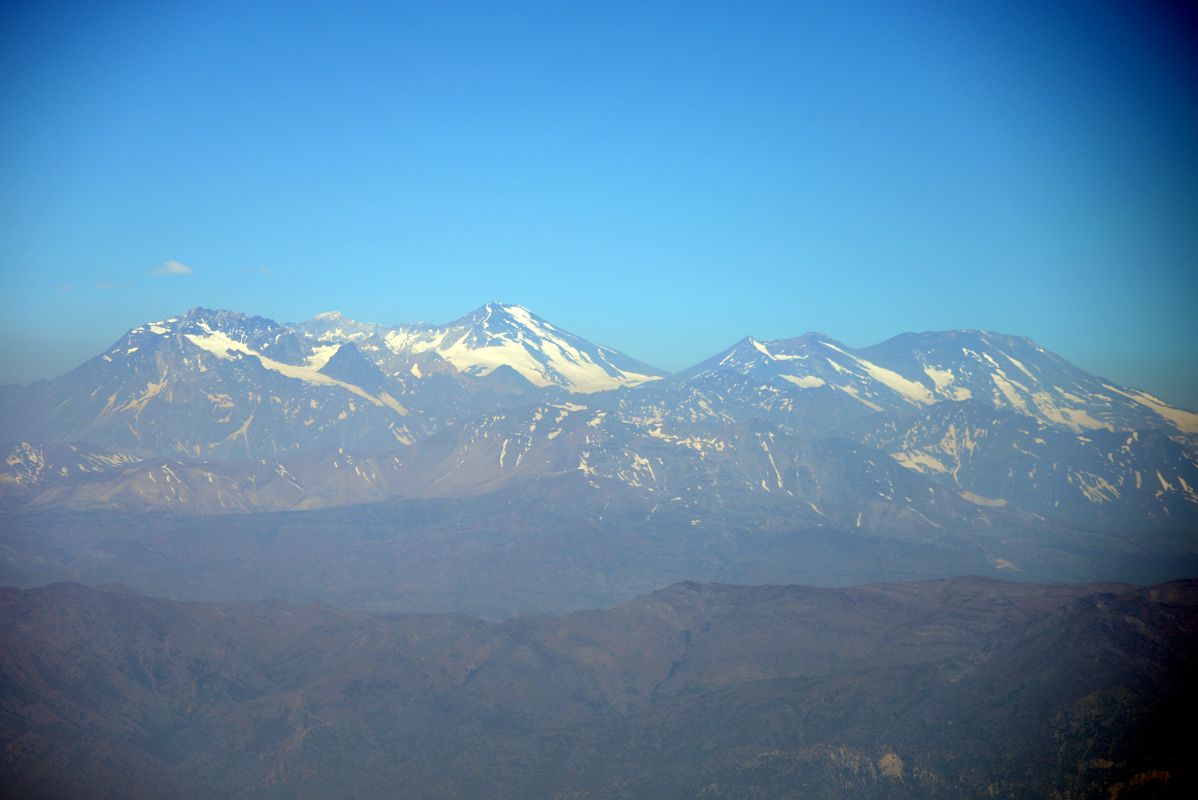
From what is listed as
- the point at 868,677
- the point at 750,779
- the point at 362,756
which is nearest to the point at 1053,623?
the point at 868,677

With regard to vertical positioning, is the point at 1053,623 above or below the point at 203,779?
above

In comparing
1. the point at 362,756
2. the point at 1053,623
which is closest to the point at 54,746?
the point at 362,756

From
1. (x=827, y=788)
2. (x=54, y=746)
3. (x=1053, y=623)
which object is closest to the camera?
(x=827, y=788)

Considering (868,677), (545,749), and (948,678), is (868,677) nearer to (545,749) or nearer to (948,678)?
(948,678)

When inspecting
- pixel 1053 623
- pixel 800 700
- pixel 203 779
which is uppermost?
pixel 1053 623

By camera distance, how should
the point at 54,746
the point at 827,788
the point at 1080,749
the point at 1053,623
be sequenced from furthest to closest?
the point at 1053,623
the point at 54,746
the point at 827,788
the point at 1080,749

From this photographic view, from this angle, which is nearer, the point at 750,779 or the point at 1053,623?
the point at 750,779

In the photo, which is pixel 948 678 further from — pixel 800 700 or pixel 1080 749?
pixel 1080 749

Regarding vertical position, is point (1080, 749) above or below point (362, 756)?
above

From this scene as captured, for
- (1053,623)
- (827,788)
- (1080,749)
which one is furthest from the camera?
(1053,623)
